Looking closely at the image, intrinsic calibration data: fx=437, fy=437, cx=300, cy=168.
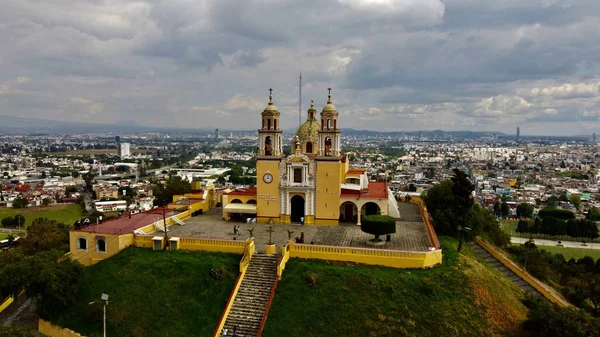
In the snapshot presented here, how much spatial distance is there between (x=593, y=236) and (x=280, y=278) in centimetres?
4747

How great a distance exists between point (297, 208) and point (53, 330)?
15.9 m

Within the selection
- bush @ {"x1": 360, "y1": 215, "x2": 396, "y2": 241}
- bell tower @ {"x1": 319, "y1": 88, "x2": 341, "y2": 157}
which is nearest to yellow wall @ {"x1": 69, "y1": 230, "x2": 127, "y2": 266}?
bush @ {"x1": 360, "y1": 215, "x2": 396, "y2": 241}

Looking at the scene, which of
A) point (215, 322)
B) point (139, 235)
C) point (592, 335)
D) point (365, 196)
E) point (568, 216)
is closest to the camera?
point (592, 335)

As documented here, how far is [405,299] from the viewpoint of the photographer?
58.8 ft

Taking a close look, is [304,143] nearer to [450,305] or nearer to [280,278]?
[280,278]

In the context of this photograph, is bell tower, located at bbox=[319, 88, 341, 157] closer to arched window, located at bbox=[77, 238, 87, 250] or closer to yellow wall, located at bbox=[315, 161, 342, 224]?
yellow wall, located at bbox=[315, 161, 342, 224]

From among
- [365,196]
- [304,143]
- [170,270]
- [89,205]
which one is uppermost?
[304,143]

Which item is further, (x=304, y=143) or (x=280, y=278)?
(x=304, y=143)

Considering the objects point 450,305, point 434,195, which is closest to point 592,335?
point 450,305

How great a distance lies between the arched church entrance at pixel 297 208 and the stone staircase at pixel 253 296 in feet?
28.7

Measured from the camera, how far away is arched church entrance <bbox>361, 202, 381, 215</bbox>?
29781mm

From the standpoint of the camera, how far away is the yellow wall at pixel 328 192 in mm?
28656

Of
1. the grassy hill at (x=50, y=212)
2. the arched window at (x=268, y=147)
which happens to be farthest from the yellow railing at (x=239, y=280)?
the grassy hill at (x=50, y=212)

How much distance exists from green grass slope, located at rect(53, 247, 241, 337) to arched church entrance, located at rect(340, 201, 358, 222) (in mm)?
11171
